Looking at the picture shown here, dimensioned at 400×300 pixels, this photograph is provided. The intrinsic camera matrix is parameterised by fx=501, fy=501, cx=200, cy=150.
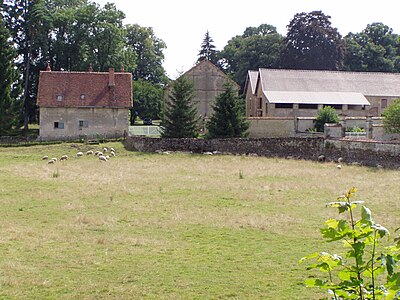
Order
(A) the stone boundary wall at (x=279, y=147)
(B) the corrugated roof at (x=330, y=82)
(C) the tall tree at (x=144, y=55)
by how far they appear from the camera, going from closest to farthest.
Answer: (A) the stone boundary wall at (x=279, y=147)
(B) the corrugated roof at (x=330, y=82)
(C) the tall tree at (x=144, y=55)

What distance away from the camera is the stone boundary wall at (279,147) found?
31.9 m

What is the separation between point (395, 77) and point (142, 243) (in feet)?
167

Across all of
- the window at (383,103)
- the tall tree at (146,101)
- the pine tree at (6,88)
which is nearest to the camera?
the pine tree at (6,88)

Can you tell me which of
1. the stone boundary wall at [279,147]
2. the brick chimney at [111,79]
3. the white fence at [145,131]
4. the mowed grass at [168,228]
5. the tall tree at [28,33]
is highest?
the tall tree at [28,33]

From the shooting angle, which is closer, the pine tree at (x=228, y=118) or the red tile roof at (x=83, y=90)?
the pine tree at (x=228, y=118)

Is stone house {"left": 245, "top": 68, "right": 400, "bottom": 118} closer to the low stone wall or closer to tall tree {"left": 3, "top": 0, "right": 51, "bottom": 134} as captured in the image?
the low stone wall

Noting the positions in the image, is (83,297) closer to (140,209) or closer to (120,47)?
(140,209)

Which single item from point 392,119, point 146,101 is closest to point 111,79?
point 146,101

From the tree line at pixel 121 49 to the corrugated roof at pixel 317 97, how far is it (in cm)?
1275

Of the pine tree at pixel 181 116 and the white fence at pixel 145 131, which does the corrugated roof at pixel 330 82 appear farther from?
the pine tree at pixel 181 116

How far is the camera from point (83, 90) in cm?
4719

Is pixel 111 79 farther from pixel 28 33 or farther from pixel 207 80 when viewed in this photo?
pixel 28 33

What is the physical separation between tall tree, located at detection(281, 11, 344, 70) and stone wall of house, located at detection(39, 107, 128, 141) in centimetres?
3401

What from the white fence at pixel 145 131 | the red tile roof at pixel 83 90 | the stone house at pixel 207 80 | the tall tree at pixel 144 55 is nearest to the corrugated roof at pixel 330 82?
the stone house at pixel 207 80
